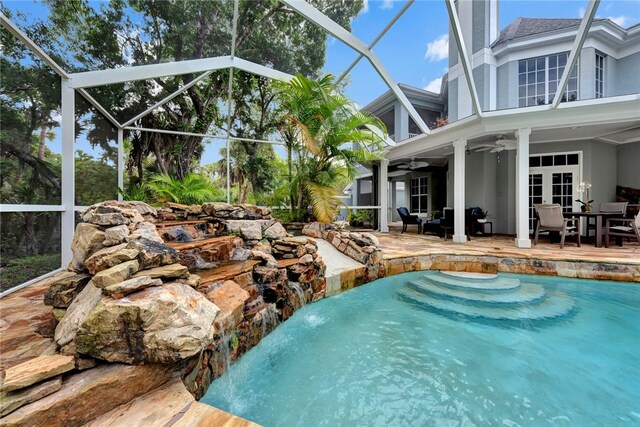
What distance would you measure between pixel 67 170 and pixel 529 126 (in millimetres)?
8644

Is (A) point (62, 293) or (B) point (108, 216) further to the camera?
(B) point (108, 216)

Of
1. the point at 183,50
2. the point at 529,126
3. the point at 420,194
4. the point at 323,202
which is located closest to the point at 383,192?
the point at 420,194

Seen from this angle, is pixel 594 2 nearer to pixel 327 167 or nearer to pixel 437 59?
pixel 327 167

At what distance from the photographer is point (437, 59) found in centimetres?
891

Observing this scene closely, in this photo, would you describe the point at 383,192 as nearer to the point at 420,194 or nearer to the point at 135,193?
the point at 420,194

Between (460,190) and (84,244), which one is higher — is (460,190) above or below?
above

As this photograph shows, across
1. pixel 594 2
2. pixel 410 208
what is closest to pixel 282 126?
pixel 594 2

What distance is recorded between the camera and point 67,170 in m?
3.86

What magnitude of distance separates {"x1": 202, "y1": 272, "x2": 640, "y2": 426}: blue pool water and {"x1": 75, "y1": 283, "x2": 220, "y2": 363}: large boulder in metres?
0.63

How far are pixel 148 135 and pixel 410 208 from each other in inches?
429

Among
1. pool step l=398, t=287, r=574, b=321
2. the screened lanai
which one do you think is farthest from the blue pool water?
the screened lanai

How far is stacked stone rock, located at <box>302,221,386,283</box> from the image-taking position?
461 cm

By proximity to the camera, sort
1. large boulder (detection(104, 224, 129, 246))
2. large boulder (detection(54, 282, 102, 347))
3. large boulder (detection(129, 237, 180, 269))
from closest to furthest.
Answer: large boulder (detection(54, 282, 102, 347)) < large boulder (detection(129, 237, 180, 269)) < large boulder (detection(104, 224, 129, 246))

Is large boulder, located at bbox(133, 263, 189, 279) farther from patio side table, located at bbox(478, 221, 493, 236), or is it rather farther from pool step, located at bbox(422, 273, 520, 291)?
patio side table, located at bbox(478, 221, 493, 236)
